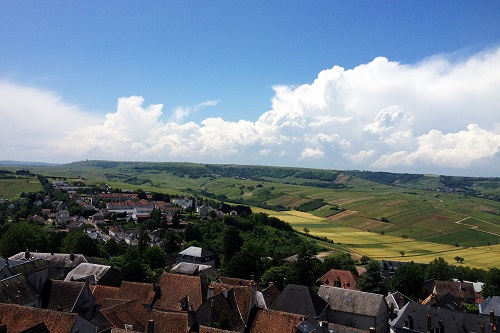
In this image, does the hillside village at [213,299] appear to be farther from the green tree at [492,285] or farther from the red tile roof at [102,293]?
the green tree at [492,285]

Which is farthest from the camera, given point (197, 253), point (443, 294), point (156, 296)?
point (197, 253)

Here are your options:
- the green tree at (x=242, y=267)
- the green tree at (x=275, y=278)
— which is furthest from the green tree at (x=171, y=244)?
the green tree at (x=275, y=278)

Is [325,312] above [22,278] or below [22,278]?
below

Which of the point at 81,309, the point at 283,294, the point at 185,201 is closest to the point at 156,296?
the point at 81,309

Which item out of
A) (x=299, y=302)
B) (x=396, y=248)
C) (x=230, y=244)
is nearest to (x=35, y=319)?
(x=299, y=302)

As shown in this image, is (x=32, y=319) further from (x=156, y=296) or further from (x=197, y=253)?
(x=197, y=253)

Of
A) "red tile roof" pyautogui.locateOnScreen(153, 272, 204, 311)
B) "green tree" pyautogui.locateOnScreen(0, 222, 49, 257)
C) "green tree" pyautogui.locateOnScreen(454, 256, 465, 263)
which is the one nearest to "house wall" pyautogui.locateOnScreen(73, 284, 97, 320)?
"red tile roof" pyautogui.locateOnScreen(153, 272, 204, 311)
